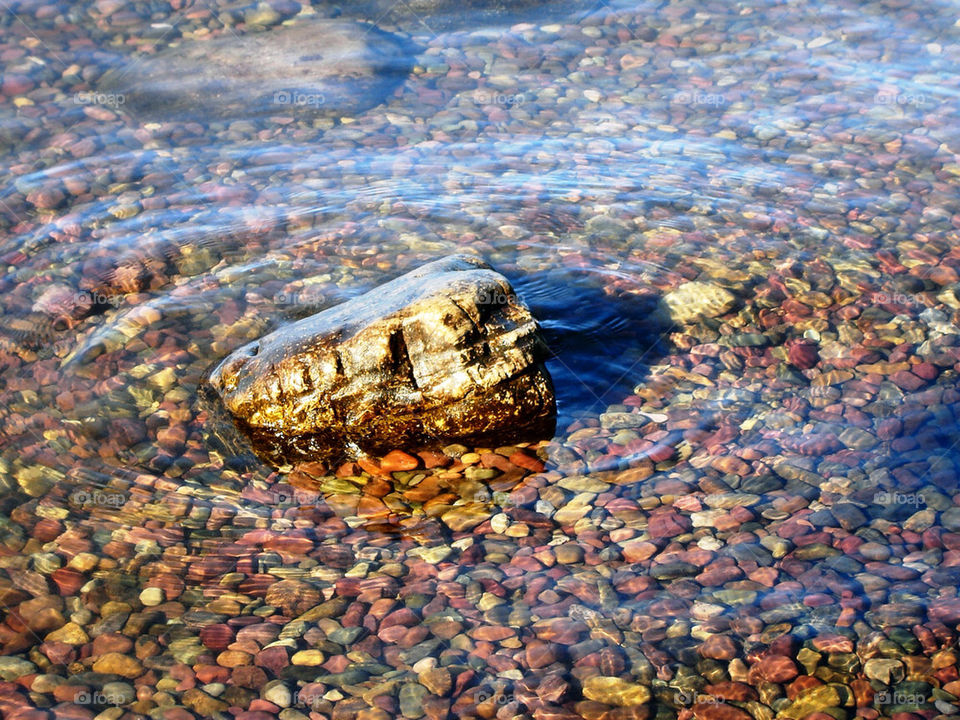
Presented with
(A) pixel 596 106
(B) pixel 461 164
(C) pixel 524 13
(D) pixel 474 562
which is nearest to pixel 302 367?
(D) pixel 474 562

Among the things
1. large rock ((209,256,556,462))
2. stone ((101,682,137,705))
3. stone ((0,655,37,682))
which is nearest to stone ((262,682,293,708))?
stone ((101,682,137,705))

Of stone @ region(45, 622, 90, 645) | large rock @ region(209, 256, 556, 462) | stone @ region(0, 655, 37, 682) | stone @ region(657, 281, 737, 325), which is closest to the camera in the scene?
stone @ region(0, 655, 37, 682)

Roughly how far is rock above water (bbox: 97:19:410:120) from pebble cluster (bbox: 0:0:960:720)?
0.93ft

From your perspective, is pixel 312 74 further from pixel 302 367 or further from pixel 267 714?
pixel 267 714

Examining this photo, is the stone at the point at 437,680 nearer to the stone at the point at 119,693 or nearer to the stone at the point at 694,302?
the stone at the point at 119,693

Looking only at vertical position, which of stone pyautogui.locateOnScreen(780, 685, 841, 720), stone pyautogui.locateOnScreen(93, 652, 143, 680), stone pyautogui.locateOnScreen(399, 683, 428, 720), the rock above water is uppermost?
the rock above water

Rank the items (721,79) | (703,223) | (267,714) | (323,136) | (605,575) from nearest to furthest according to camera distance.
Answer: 1. (267,714)
2. (605,575)
3. (703,223)
4. (323,136)
5. (721,79)

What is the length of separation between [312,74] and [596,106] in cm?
315

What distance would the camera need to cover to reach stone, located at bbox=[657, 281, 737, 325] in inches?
269

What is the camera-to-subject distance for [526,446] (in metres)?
5.75

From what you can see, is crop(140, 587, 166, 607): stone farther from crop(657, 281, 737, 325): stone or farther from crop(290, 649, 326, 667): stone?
crop(657, 281, 737, 325): stone

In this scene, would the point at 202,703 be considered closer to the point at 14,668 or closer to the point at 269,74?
the point at 14,668

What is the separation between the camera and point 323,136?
9.23 meters

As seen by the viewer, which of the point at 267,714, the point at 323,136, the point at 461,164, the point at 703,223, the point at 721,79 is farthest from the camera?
the point at 721,79
